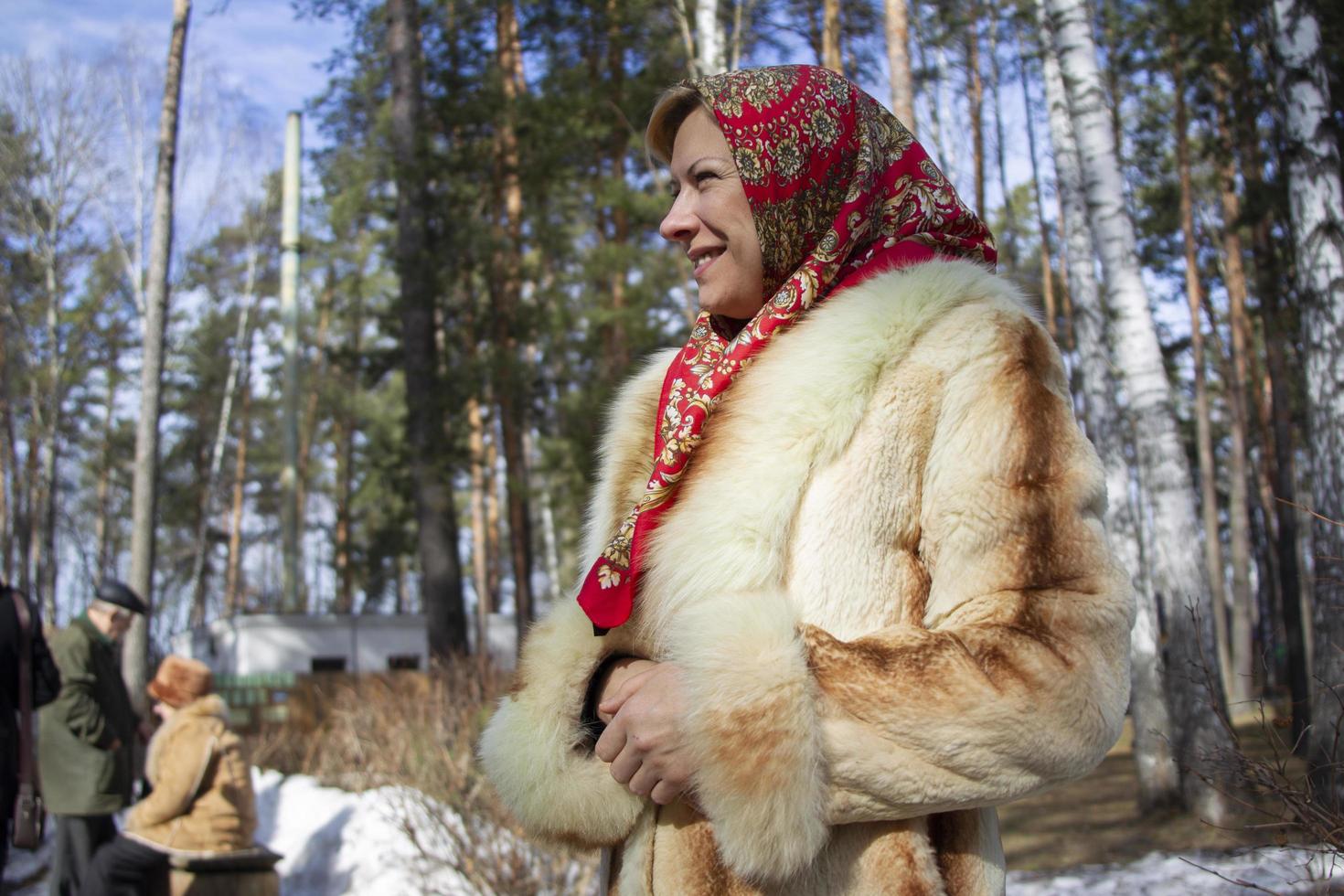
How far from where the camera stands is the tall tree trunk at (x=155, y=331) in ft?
36.7

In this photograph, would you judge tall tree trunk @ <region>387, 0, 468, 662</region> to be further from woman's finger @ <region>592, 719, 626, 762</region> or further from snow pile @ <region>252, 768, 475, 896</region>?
woman's finger @ <region>592, 719, 626, 762</region>

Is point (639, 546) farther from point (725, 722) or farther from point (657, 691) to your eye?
point (725, 722)

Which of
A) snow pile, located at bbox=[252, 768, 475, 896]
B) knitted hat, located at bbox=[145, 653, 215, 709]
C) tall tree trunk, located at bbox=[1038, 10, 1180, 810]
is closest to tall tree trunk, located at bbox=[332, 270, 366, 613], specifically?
snow pile, located at bbox=[252, 768, 475, 896]

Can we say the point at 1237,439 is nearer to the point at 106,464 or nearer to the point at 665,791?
the point at 665,791

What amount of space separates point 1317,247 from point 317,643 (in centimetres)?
2048

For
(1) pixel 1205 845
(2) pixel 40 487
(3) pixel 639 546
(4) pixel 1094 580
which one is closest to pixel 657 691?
(3) pixel 639 546

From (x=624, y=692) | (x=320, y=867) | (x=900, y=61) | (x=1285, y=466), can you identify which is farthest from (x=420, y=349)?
(x=624, y=692)

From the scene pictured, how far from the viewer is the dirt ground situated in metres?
7.90

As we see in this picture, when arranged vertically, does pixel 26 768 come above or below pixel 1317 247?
below

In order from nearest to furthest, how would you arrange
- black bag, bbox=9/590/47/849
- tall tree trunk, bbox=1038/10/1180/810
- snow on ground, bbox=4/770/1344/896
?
1. black bag, bbox=9/590/47/849
2. snow on ground, bbox=4/770/1344/896
3. tall tree trunk, bbox=1038/10/1180/810

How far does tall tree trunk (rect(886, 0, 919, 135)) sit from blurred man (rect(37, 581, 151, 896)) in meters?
7.33

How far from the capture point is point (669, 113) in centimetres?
195

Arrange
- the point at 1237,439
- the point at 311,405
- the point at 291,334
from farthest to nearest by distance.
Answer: the point at 311,405 < the point at 291,334 < the point at 1237,439

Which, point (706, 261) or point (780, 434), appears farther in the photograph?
point (706, 261)
